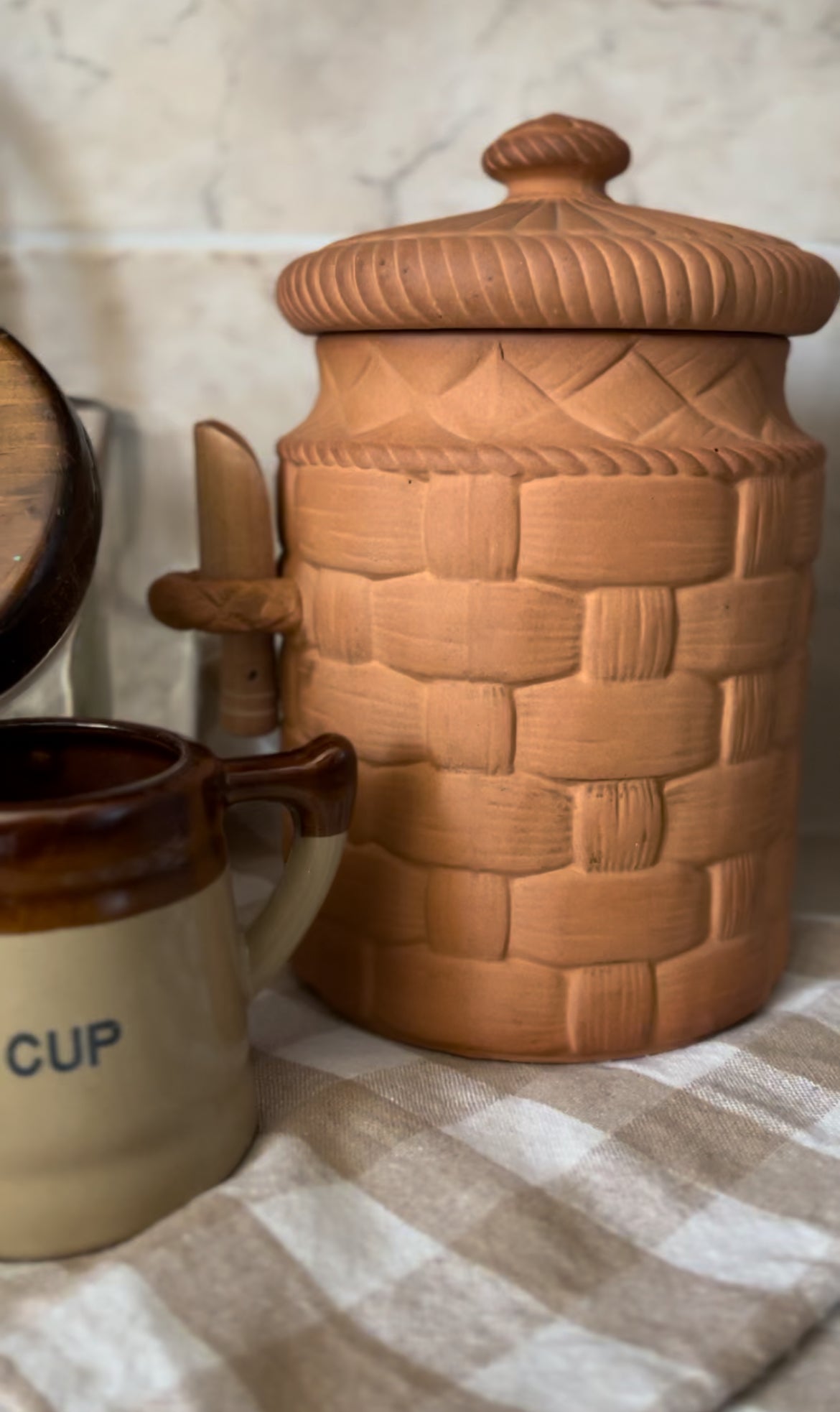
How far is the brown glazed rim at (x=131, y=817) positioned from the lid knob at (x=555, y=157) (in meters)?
0.26

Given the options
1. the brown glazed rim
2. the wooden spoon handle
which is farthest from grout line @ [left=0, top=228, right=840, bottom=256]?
the brown glazed rim

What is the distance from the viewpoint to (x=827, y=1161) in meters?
0.49

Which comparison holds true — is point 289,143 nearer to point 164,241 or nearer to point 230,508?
point 164,241

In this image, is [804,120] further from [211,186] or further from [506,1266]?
[506,1266]

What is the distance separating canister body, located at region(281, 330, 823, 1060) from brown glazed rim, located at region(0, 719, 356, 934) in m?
0.06

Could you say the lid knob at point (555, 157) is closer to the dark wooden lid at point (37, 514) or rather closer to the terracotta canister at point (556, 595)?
the terracotta canister at point (556, 595)

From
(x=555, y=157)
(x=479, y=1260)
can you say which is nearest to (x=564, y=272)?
(x=555, y=157)

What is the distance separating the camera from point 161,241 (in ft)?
2.60

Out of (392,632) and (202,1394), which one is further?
(392,632)

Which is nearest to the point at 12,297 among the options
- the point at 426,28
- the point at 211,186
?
the point at 211,186

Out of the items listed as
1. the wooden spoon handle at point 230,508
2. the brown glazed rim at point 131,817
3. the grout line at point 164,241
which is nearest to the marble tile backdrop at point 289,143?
the grout line at point 164,241

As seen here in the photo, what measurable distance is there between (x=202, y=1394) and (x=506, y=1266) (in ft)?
0.35

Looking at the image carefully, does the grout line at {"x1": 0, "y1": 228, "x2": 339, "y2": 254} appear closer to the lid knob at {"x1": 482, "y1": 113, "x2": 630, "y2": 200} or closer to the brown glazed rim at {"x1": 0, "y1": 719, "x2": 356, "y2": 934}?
the lid knob at {"x1": 482, "y1": 113, "x2": 630, "y2": 200}

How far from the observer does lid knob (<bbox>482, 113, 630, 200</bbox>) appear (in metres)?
0.55
